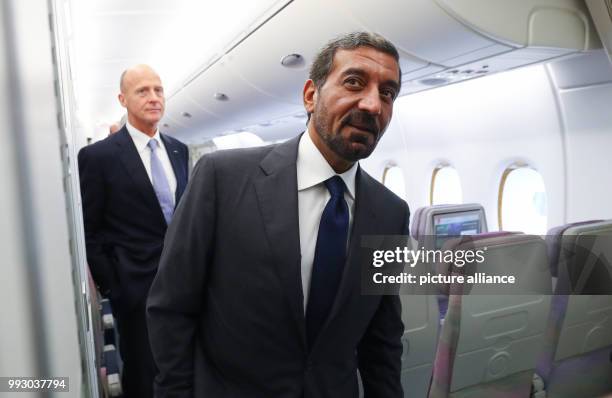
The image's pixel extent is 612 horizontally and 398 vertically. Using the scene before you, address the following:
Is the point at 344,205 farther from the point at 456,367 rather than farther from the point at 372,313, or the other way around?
the point at 456,367

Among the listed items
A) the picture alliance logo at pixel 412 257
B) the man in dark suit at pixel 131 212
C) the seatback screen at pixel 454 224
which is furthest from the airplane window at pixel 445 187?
the man in dark suit at pixel 131 212

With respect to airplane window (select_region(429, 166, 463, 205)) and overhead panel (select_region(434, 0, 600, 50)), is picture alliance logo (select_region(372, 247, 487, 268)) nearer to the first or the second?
overhead panel (select_region(434, 0, 600, 50))

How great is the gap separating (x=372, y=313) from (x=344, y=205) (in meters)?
0.42

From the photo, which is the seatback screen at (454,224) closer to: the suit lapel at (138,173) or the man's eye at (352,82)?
the suit lapel at (138,173)

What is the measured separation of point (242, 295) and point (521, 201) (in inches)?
189

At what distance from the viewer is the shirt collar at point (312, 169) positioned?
1479mm

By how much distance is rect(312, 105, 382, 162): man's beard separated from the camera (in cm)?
138

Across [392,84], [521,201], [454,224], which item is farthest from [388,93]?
[521,201]

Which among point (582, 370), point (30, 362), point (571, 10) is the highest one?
point (571, 10)

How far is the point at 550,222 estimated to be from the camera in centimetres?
419

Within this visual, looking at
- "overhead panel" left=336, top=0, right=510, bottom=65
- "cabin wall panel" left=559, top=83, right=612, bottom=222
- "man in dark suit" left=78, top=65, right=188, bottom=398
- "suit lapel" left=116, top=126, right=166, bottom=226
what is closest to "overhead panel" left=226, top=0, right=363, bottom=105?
"overhead panel" left=336, top=0, right=510, bottom=65

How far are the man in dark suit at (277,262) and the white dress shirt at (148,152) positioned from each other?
4.11ft

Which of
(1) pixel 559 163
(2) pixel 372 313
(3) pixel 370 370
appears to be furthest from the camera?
(1) pixel 559 163


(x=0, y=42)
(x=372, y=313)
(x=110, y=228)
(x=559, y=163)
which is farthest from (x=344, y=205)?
(x=559, y=163)
